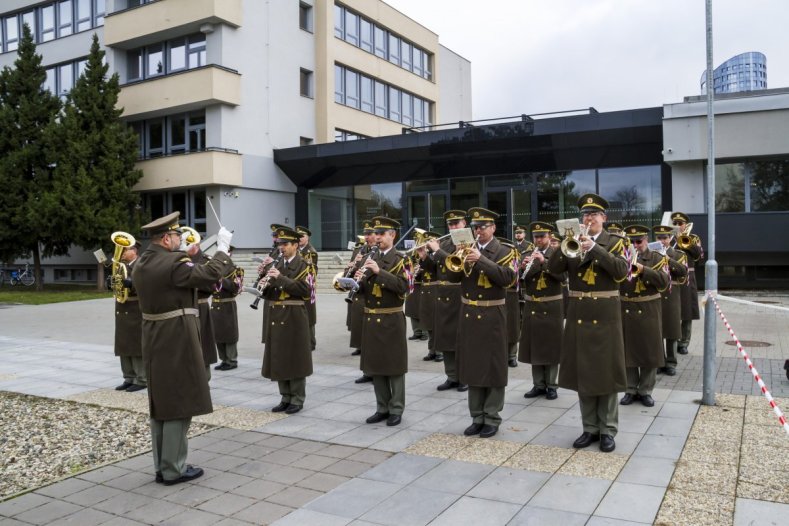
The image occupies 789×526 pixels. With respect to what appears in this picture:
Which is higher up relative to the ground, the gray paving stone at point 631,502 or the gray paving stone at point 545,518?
the gray paving stone at point 631,502

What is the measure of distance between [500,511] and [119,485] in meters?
3.35

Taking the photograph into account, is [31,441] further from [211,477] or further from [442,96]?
[442,96]

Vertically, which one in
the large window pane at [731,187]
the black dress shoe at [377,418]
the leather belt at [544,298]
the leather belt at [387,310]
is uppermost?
the large window pane at [731,187]

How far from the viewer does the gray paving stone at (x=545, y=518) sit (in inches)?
176

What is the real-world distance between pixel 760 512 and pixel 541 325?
3.93 m

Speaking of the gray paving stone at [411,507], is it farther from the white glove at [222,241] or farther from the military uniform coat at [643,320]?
the military uniform coat at [643,320]

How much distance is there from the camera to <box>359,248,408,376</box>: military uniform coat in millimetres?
7219

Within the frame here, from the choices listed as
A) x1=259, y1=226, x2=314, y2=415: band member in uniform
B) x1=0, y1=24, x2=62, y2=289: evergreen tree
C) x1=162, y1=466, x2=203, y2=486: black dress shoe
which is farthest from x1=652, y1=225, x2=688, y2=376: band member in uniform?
x1=0, y1=24, x2=62, y2=289: evergreen tree

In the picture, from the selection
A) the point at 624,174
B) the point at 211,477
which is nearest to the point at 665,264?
the point at 211,477

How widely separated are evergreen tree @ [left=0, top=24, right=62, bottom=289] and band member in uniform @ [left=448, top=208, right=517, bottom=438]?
81.1ft

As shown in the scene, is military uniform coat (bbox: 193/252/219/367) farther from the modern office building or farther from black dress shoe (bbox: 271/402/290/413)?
the modern office building

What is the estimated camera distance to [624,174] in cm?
2497

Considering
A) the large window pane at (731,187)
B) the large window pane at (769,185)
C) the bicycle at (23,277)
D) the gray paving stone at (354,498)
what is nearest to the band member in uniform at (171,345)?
the gray paving stone at (354,498)

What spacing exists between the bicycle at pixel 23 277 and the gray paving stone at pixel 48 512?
105 feet
